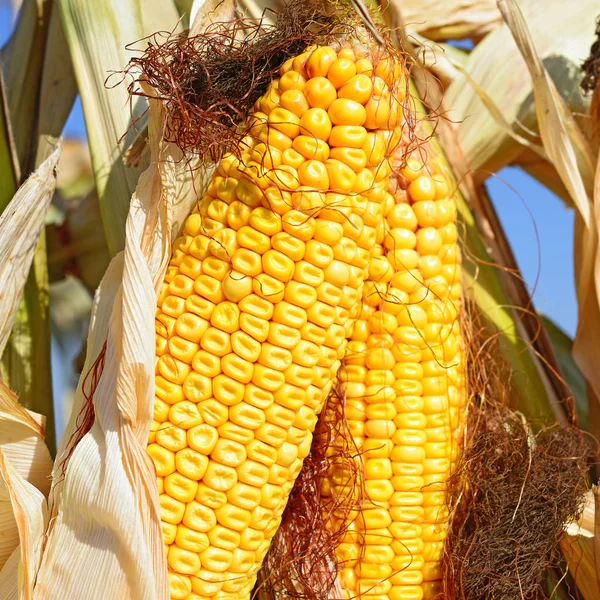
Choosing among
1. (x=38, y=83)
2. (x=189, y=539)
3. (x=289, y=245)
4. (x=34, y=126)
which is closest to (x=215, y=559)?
(x=189, y=539)

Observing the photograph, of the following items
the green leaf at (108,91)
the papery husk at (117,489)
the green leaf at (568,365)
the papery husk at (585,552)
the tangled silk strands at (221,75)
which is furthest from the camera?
the green leaf at (568,365)

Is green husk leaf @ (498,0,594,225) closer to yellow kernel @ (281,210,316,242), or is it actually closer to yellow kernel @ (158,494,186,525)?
yellow kernel @ (281,210,316,242)

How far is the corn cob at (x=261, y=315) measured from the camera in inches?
32.2

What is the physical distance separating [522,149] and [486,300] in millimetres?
420

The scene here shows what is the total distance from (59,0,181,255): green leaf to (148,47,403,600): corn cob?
13.5 inches

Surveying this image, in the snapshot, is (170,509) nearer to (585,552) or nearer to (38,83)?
(585,552)

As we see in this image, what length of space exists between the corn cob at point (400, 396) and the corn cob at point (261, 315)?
13cm

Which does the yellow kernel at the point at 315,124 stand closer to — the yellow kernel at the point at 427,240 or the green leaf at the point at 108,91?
the yellow kernel at the point at 427,240

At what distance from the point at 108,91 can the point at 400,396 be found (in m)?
0.67

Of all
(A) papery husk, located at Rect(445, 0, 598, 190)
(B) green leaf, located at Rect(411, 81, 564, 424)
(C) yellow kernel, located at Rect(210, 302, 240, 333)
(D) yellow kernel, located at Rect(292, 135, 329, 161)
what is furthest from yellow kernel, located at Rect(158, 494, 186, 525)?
(A) papery husk, located at Rect(445, 0, 598, 190)

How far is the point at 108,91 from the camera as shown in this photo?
1.11m

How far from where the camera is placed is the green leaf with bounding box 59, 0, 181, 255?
1.12 meters

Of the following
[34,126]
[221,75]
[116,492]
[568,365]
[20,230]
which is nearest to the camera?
[116,492]

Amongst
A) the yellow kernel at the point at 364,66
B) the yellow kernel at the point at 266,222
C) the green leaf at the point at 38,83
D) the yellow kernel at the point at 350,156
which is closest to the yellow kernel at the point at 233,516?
the yellow kernel at the point at 266,222
